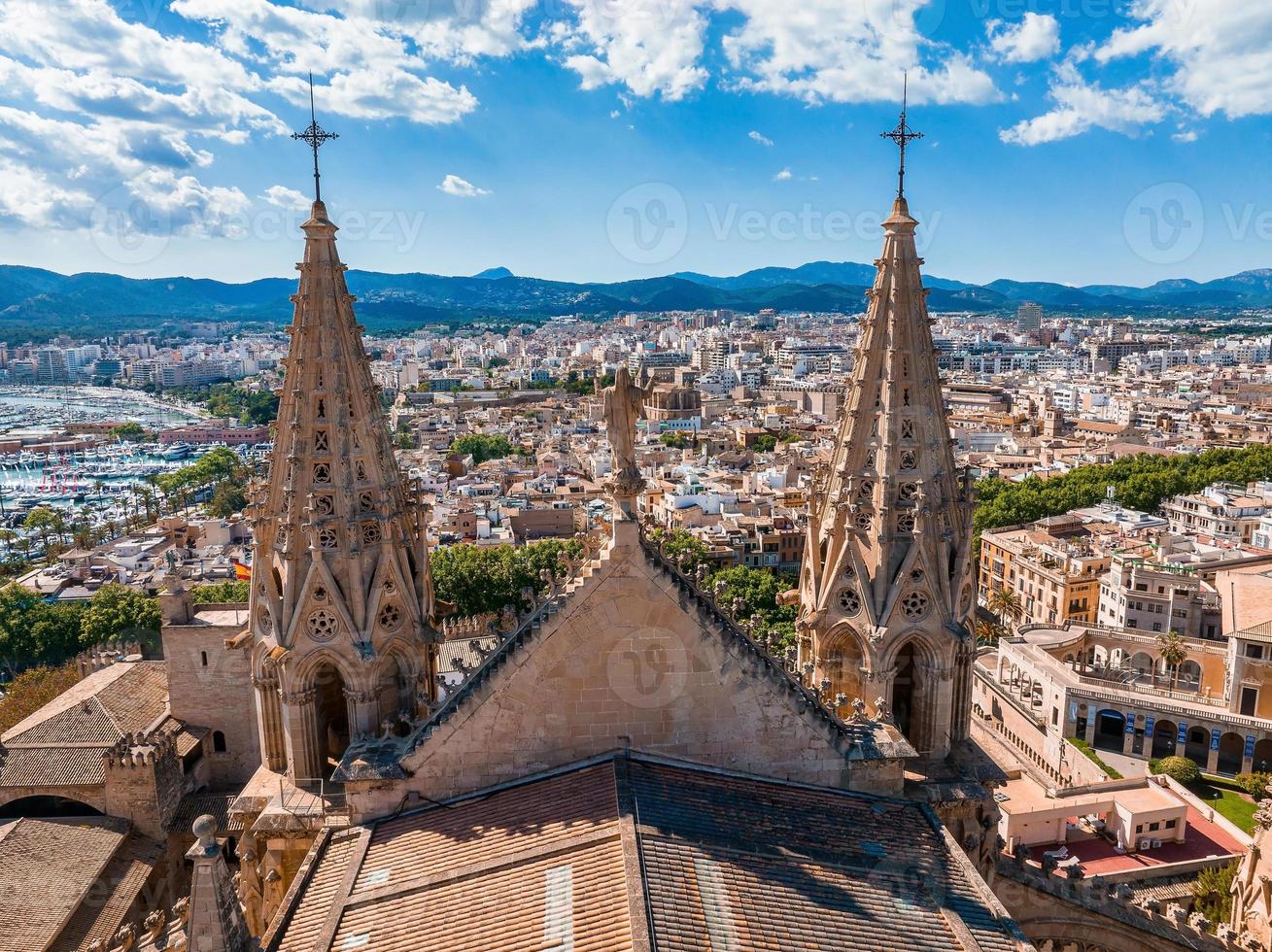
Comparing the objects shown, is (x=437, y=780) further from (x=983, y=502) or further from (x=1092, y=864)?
(x=983, y=502)

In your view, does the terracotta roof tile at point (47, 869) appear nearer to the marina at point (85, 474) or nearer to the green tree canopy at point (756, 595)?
the green tree canopy at point (756, 595)

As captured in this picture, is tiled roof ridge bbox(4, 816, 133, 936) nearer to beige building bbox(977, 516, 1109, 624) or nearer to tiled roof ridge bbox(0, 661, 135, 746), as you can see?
tiled roof ridge bbox(0, 661, 135, 746)

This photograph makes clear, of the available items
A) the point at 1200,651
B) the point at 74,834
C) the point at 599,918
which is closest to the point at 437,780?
the point at 599,918

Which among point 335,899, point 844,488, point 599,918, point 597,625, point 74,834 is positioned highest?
point 844,488

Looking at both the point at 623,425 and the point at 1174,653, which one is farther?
the point at 1174,653

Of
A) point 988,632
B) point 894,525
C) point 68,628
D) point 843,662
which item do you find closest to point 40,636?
point 68,628

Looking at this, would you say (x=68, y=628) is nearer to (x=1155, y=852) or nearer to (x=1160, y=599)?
(x=1155, y=852)

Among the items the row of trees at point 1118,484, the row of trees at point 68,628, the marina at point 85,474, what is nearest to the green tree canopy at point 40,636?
the row of trees at point 68,628
